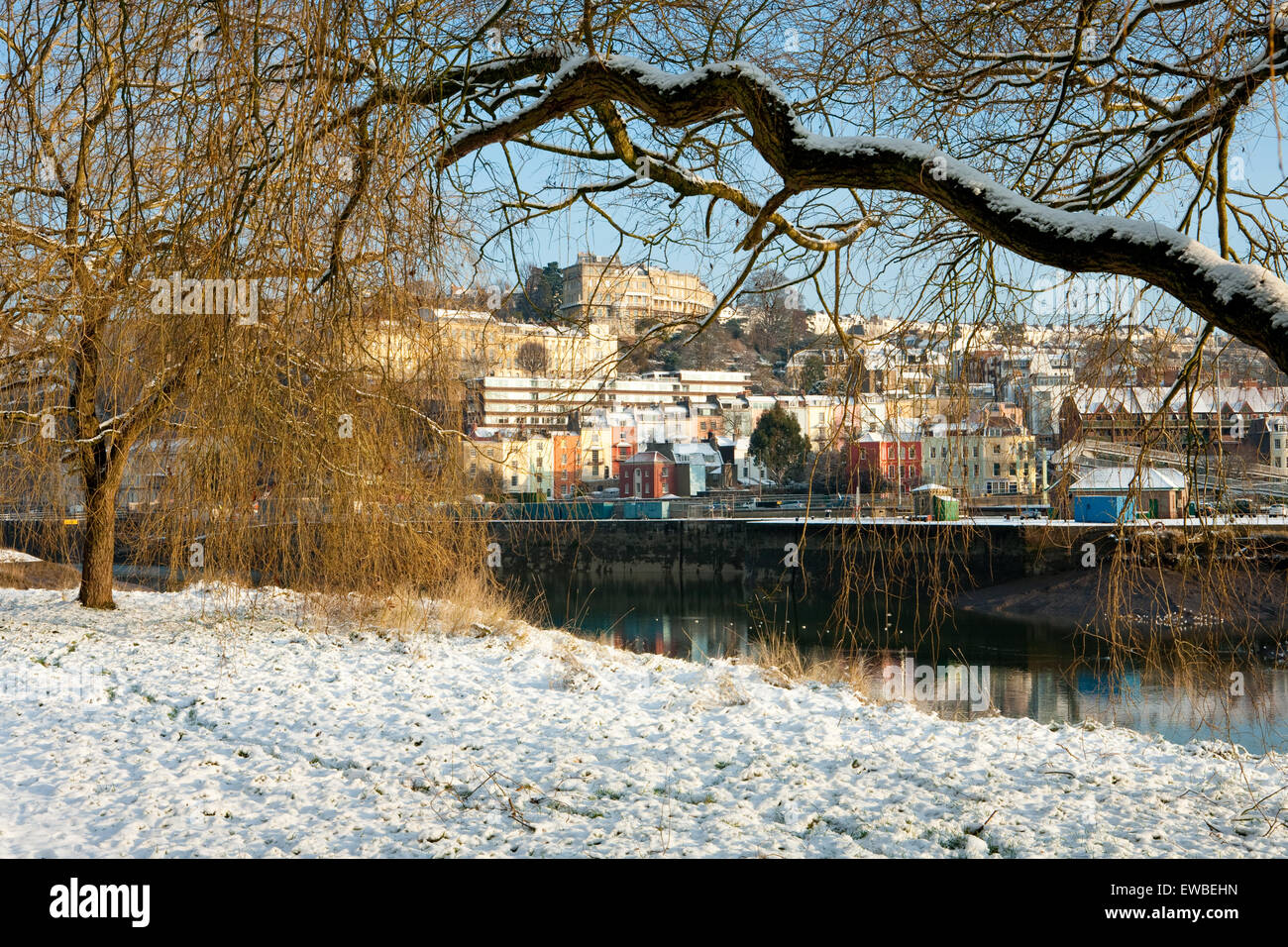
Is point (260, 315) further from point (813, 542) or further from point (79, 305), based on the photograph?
point (813, 542)

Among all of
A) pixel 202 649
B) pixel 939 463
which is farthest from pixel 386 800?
pixel 202 649

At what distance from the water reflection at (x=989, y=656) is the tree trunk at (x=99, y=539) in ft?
17.3

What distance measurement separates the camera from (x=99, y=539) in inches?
410

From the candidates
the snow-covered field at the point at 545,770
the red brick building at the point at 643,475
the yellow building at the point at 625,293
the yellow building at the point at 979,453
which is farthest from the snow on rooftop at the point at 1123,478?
the red brick building at the point at 643,475

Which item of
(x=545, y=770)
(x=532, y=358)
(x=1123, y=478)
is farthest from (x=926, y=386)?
(x=545, y=770)

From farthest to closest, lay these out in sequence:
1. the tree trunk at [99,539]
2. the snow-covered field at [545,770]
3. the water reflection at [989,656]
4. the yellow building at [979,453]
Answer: the tree trunk at [99,539], the water reflection at [989,656], the yellow building at [979,453], the snow-covered field at [545,770]

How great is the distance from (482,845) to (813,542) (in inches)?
1059

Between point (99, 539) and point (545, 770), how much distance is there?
786cm

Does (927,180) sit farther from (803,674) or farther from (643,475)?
(643,475)

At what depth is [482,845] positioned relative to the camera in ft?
11.6

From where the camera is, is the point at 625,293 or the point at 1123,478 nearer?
the point at 625,293

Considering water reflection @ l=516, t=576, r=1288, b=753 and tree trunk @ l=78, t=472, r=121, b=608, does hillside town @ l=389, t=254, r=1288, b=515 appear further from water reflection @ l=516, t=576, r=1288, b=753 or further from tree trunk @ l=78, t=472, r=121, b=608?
tree trunk @ l=78, t=472, r=121, b=608

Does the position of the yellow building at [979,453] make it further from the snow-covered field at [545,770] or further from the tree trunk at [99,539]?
the tree trunk at [99,539]

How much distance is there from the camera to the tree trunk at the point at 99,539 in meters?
9.73
